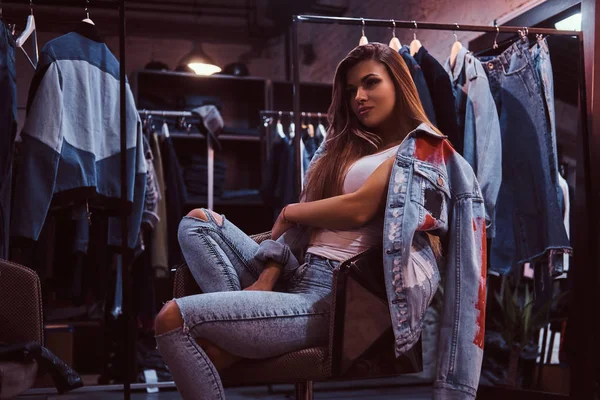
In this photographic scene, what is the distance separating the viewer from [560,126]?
19.0 ft

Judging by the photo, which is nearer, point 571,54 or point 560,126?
point 571,54

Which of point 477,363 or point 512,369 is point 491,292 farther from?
Result: point 477,363

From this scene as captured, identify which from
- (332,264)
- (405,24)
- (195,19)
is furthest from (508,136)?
(195,19)

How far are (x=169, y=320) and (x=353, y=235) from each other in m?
0.58

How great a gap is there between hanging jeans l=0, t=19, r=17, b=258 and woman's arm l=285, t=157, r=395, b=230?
1421 mm

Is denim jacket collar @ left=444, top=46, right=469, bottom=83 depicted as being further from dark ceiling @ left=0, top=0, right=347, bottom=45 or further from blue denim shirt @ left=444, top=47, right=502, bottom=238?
dark ceiling @ left=0, top=0, right=347, bottom=45

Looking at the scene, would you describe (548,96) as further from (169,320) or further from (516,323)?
(169,320)

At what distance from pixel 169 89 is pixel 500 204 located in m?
4.25

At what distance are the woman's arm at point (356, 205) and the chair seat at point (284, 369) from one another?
35 cm

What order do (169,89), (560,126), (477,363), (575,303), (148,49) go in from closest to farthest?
1. (477,363)
2. (575,303)
3. (560,126)
4. (169,89)
5. (148,49)

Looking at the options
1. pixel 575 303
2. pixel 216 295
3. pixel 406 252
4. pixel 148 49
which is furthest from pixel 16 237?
pixel 148 49

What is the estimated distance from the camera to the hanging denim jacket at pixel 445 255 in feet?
5.65

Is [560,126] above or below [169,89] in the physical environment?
below

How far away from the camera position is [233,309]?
1.63 meters
